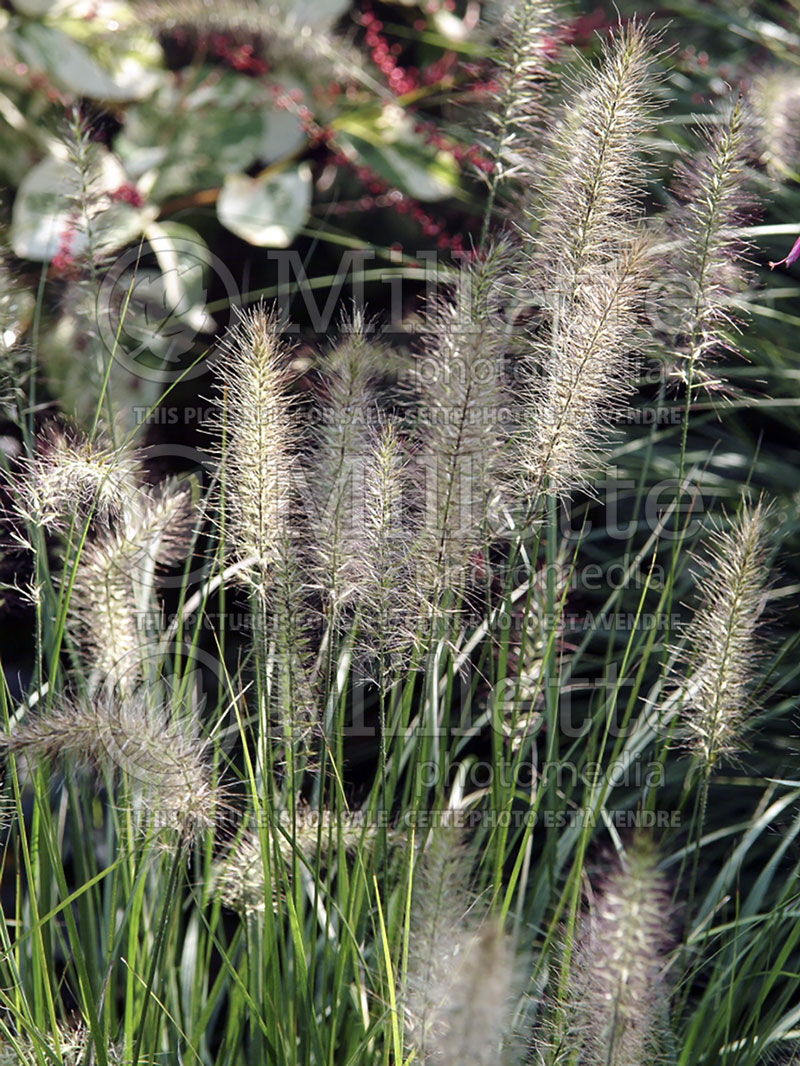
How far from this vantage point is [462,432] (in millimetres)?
962

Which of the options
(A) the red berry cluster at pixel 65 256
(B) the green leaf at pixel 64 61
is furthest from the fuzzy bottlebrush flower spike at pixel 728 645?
(B) the green leaf at pixel 64 61

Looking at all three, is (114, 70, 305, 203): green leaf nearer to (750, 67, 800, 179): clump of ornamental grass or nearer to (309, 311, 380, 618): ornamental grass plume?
(750, 67, 800, 179): clump of ornamental grass

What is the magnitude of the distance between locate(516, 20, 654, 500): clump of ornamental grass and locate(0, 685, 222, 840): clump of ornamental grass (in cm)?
44

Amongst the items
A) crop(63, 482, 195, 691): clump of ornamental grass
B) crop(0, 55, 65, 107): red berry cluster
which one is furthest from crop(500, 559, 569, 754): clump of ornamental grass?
crop(0, 55, 65, 107): red berry cluster

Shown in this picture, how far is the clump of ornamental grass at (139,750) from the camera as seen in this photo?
3.07ft

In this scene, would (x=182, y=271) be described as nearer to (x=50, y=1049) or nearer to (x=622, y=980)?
(x=50, y=1049)

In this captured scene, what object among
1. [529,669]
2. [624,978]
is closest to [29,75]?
[529,669]

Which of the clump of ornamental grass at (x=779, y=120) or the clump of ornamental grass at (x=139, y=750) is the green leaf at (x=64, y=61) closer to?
the clump of ornamental grass at (x=779, y=120)

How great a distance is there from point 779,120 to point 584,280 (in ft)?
3.08

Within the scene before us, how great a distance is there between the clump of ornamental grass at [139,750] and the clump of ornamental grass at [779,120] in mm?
1322

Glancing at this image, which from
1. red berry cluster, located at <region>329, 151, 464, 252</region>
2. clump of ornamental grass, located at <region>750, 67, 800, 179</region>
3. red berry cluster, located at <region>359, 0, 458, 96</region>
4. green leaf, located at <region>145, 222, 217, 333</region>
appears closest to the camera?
clump of ornamental grass, located at <region>750, 67, 800, 179</region>

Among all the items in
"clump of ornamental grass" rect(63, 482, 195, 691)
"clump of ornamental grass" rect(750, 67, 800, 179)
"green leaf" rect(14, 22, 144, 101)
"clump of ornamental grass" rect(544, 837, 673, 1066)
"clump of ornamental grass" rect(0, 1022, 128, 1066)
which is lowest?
"clump of ornamental grass" rect(0, 1022, 128, 1066)

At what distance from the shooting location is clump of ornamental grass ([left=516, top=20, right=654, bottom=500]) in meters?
1.00

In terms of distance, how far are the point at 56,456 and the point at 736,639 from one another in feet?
2.40
